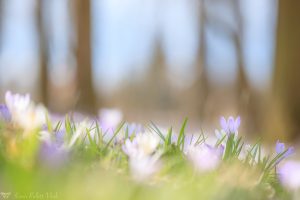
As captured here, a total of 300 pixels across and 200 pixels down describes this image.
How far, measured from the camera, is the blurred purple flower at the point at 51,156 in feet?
3.25

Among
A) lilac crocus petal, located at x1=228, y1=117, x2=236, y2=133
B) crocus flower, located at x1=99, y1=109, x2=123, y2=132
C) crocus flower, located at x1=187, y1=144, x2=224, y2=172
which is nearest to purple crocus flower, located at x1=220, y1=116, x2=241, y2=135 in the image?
lilac crocus petal, located at x1=228, y1=117, x2=236, y2=133

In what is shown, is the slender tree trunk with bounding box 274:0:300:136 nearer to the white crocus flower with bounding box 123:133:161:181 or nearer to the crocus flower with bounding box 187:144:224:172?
the crocus flower with bounding box 187:144:224:172

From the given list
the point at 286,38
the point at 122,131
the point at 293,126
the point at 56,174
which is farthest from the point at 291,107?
the point at 56,174

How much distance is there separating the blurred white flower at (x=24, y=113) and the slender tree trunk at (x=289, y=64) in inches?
185

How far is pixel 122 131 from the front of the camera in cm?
168

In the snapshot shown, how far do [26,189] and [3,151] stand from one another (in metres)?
0.28

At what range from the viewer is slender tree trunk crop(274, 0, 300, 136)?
5.64 metres

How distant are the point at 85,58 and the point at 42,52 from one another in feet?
4.18

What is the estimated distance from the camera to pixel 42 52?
8.48 metres

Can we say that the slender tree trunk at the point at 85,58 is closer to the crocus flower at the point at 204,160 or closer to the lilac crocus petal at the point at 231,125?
the lilac crocus petal at the point at 231,125

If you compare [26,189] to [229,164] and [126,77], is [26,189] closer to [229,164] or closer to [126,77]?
[229,164]

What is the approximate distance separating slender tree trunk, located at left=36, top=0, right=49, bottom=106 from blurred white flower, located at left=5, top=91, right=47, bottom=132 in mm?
6703

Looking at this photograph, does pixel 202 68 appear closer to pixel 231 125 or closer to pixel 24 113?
pixel 231 125

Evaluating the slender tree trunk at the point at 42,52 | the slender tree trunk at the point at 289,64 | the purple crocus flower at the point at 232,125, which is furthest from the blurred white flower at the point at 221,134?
the slender tree trunk at the point at 42,52
